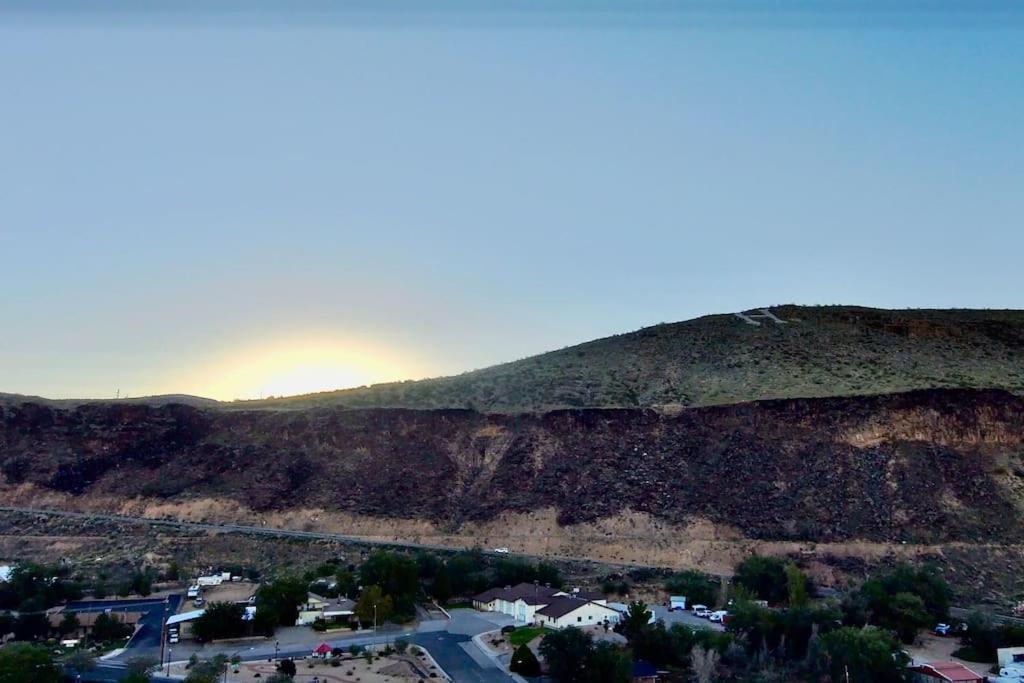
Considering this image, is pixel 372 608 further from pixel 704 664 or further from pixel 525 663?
pixel 704 664

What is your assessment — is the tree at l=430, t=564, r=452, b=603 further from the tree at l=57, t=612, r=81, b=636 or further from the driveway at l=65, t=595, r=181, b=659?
the tree at l=57, t=612, r=81, b=636

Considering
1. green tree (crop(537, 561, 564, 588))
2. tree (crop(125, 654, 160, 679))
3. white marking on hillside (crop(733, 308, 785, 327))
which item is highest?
white marking on hillside (crop(733, 308, 785, 327))

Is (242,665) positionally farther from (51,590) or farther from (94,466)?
(94,466)

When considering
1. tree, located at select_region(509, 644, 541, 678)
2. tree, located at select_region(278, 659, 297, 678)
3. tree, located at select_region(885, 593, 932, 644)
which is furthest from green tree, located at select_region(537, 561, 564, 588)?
tree, located at select_region(278, 659, 297, 678)

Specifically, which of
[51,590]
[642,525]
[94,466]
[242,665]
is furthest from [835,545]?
[94,466]

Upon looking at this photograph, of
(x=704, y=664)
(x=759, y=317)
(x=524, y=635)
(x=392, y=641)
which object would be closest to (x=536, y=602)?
(x=524, y=635)
